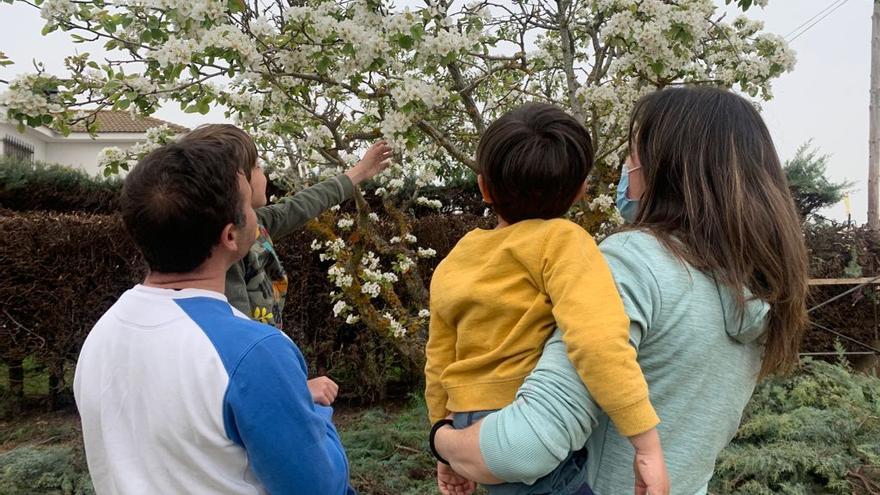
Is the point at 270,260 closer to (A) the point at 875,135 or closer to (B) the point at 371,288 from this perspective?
(B) the point at 371,288

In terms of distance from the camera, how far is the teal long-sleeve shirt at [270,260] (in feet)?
7.22

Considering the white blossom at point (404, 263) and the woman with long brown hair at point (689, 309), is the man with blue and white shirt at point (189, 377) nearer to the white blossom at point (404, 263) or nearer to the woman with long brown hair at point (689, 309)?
the woman with long brown hair at point (689, 309)

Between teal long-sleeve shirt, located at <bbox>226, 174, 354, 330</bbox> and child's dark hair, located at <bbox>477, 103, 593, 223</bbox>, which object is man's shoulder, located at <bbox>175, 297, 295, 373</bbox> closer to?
child's dark hair, located at <bbox>477, 103, 593, 223</bbox>

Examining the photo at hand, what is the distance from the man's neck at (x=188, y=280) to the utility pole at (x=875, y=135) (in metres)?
10.4

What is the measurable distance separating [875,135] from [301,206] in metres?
9.62

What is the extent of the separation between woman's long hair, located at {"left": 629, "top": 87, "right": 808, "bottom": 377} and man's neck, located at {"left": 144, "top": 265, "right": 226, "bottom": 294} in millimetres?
842

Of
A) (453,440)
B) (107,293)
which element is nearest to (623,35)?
(453,440)

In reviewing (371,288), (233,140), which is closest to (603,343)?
(233,140)

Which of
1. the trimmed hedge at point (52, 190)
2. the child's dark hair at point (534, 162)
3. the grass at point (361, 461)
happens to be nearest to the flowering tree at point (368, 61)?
the grass at point (361, 461)

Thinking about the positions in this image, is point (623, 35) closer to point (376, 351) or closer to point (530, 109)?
point (530, 109)

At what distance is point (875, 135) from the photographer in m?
9.37

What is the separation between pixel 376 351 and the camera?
20.2 ft

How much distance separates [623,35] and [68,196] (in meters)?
8.06

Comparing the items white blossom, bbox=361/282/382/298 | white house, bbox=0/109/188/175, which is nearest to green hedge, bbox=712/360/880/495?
white blossom, bbox=361/282/382/298
